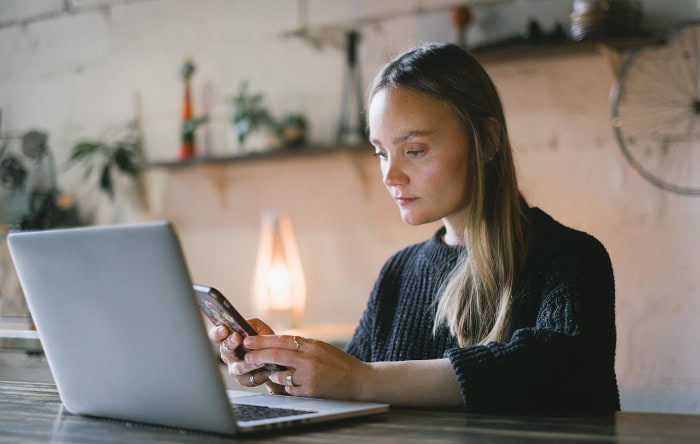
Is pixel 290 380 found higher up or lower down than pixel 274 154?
higher up

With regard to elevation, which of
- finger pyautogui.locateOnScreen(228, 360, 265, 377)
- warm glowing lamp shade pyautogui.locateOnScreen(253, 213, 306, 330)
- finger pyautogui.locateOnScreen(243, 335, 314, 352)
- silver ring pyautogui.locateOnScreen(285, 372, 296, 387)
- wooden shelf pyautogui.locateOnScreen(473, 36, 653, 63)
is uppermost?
wooden shelf pyautogui.locateOnScreen(473, 36, 653, 63)

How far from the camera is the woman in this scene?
1.17 metres

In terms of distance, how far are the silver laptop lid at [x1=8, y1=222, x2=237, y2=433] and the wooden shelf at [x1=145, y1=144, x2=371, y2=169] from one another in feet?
7.22

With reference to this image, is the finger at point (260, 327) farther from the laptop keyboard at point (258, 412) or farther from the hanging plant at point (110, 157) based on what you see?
the hanging plant at point (110, 157)

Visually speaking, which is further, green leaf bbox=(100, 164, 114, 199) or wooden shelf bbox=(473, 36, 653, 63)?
green leaf bbox=(100, 164, 114, 199)

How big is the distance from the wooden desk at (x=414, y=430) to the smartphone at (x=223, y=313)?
18 centimetres

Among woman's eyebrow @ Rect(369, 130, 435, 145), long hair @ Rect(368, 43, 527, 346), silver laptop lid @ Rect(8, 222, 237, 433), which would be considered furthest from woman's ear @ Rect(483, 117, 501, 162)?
silver laptop lid @ Rect(8, 222, 237, 433)

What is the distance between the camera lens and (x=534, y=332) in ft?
3.88

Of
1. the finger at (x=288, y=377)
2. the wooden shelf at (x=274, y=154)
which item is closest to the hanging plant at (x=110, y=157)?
the wooden shelf at (x=274, y=154)

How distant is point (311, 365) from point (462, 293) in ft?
1.25

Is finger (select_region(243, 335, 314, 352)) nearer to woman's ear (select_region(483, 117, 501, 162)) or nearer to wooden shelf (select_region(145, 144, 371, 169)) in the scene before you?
woman's ear (select_region(483, 117, 501, 162))

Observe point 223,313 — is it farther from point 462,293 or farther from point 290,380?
point 462,293

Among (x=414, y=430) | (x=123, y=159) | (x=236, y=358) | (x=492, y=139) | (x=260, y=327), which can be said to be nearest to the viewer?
(x=414, y=430)

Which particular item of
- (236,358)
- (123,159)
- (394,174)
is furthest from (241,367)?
(123,159)
